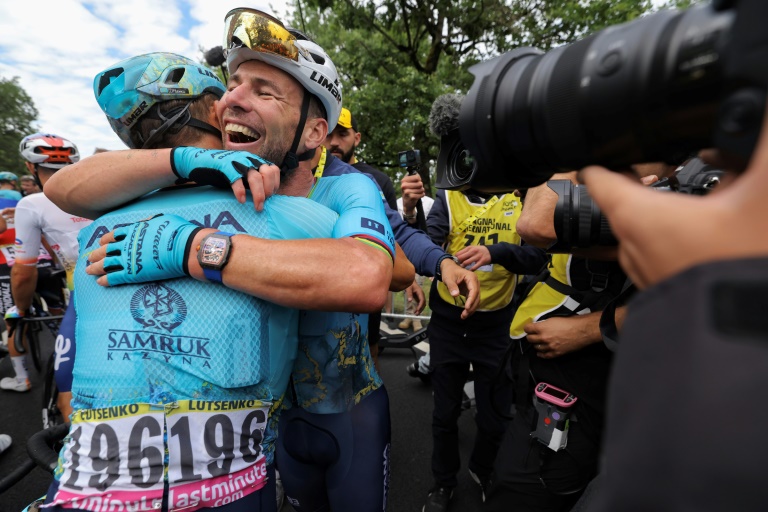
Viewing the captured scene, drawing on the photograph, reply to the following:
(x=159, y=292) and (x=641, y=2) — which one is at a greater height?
(x=641, y=2)

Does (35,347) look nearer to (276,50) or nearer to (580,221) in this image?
(276,50)

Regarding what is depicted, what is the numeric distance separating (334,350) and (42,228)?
12.7 ft

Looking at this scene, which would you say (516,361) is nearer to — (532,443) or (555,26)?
(532,443)

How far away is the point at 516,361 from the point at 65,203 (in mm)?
2214

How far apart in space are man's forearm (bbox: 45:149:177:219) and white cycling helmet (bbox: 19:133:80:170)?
3.88 meters

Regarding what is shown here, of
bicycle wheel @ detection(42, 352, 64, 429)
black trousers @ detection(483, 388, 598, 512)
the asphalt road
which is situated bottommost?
the asphalt road

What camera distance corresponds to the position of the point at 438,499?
2.84 meters

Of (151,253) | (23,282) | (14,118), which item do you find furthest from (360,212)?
(14,118)

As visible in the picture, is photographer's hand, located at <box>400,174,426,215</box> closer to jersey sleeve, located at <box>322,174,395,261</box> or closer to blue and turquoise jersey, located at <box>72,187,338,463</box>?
jersey sleeve, located at <box>322,174,395,261</box>

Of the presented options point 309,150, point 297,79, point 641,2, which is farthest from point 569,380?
point 641,2

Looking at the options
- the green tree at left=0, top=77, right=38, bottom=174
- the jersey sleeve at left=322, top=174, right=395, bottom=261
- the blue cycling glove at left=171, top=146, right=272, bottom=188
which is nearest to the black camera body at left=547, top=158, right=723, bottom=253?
the jersey sleeve at left=322, top=174, right=395, bottom=261

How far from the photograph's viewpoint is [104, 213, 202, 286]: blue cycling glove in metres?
1.06

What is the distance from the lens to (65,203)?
1.41 meters

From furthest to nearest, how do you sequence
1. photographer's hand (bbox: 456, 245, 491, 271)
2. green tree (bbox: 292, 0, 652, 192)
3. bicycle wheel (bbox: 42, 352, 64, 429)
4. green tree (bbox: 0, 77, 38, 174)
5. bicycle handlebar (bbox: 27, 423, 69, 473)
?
green tree (bbox: 0, 77, 38, 174)
green tree (bbox: 292, 0, 652, 192)
bicycle wheel (bbox: 42, 352, 64, 429)
photographer's hand (bbox: 456, 245, 491, 271)
bicycle handlebar (bbox: 27, 423, 69, 473)
